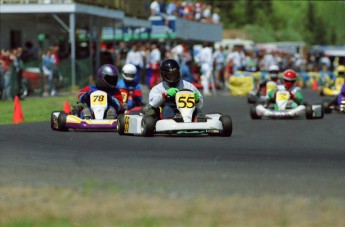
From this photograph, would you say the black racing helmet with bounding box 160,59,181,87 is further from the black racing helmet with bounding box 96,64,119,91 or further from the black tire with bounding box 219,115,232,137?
the black racing helmet with bounding box 96,64,119,91

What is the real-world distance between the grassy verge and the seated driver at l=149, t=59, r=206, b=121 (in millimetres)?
6795

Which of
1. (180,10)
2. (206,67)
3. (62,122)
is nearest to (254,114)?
(62,122)

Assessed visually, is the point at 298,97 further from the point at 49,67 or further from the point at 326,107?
the point at 49,67

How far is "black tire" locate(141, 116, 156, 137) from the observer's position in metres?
15.4

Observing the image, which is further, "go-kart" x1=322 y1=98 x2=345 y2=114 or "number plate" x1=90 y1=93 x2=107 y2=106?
"go-kart" x1=322 y1=98 x2=345 y2=114

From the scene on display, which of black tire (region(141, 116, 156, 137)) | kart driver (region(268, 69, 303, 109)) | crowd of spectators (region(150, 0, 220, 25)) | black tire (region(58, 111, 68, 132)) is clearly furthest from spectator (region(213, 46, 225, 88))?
black tire (region(141, 116, 156, 137))

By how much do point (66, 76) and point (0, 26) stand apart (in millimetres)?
5570

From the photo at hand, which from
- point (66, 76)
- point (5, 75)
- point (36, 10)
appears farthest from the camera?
point (36, 10)

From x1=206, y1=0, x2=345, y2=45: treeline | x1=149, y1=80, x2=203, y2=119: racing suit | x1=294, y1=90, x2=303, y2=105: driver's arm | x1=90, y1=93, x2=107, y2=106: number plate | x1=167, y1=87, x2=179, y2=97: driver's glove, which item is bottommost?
x1=206, y1=0, x2=345, y2=45: treeline

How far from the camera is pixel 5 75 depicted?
28.6 meters

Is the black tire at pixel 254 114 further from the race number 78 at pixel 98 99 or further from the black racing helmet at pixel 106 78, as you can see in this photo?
the race number 78 at pixel 98 99

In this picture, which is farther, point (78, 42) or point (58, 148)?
point (78, 42)

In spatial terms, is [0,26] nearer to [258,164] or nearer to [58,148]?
[58,148]

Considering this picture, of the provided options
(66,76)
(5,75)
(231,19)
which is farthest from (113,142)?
(231,19)
